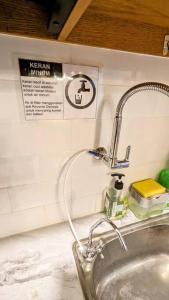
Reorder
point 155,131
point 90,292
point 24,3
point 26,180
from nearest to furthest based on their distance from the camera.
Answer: point 24,3 → point 90,292 → point 26,180 → point 155,131

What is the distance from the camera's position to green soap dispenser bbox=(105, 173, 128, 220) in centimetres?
77

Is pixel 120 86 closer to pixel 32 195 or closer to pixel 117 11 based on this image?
pixel 117 11

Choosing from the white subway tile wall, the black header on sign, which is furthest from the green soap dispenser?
the black header on sign

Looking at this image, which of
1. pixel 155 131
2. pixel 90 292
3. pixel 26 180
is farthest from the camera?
pixel 155 131

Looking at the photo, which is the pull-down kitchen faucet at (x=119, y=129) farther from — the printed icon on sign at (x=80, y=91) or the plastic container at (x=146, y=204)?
the plastic container at (x=146, y=204)

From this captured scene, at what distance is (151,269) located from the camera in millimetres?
801

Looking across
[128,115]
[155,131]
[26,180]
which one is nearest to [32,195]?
[26,180]

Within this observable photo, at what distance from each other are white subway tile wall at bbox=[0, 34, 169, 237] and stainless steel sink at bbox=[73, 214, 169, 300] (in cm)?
20

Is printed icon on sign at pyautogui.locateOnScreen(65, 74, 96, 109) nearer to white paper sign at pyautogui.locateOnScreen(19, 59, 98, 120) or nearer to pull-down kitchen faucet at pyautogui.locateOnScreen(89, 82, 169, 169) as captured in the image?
white paper sign at pyautogui.locateOnScreen(19, 59, 98, 120)

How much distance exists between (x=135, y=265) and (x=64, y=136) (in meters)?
0.69

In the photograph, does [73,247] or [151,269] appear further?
[151,269]

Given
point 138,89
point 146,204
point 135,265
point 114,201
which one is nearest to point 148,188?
point 146,204

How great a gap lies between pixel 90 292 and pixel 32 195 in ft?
1.23

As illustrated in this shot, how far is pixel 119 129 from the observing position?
589mm
